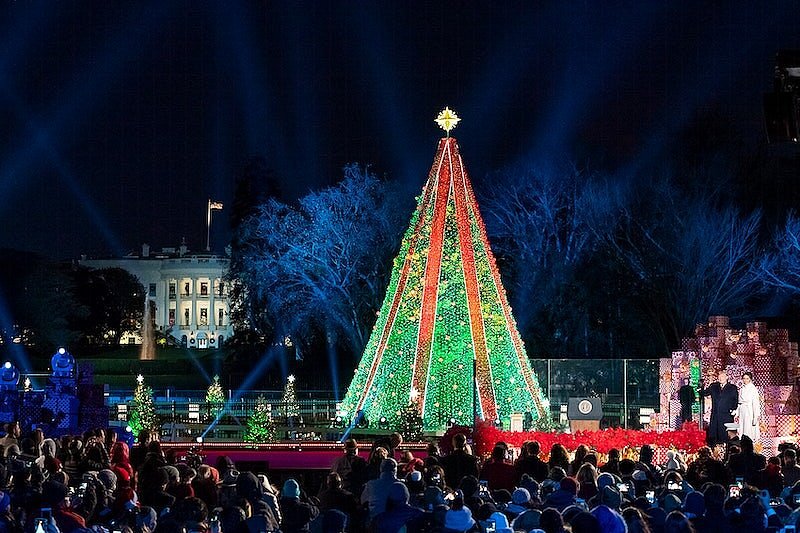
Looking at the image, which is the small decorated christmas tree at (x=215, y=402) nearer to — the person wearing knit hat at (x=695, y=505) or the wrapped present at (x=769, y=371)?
the wrapped present at (x=769, y=371)

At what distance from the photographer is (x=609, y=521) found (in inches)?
397

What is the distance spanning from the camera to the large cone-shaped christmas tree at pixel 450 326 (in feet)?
102

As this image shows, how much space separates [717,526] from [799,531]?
657mm

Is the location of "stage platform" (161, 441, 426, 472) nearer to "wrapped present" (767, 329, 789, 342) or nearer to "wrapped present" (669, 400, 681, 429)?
"wrapped present" (669, 400, 681, 429)

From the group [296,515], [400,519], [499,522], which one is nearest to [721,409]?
[400,519]

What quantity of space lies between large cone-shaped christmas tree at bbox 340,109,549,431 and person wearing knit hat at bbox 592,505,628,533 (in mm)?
20606

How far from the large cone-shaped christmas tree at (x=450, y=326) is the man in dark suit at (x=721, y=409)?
283 inches

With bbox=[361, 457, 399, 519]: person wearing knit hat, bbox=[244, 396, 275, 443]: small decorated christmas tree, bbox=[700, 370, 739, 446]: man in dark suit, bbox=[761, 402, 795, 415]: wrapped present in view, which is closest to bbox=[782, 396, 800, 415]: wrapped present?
bbox=[761, 402, 795, 415]: wrapped present

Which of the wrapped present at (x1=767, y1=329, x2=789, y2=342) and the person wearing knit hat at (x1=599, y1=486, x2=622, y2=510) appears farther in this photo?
the wrapped present at (x1=767, y1=329, x2=789, y2=342)

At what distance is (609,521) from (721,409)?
1467 cm

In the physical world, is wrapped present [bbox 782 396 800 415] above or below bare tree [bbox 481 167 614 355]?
below

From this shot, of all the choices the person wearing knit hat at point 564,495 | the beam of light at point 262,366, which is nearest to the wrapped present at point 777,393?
the person wearing knit hat at point 564,495

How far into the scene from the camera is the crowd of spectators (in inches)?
456

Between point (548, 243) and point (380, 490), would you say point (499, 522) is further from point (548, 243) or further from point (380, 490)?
point (548, 243)
